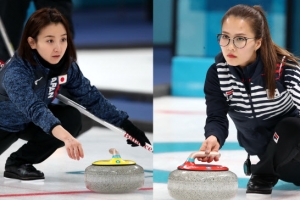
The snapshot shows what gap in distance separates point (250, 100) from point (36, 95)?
2.44ft

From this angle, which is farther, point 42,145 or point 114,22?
point 114,22

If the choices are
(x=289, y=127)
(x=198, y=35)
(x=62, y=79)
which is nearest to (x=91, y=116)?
(x=62, y=79)

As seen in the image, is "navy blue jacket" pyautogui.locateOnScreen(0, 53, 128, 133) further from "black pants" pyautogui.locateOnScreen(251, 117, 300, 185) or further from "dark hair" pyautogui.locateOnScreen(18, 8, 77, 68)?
"black pants" pyautogui.locateOnScreen(251, 117, 300, 185)

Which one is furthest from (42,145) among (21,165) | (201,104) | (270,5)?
(270,5)

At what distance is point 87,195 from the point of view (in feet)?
8.43

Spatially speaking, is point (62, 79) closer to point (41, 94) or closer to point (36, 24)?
point (41, 94)

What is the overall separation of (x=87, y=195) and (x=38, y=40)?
598 millimetres

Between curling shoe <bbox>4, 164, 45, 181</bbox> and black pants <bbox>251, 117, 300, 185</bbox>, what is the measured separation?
2.66 ft

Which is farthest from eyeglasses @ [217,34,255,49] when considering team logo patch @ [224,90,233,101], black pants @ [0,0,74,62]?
black pants @ [0,0,74,62]

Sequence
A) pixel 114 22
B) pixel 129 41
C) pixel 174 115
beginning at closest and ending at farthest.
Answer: pixel 174 115, pixel 129 41, pixel 114 22

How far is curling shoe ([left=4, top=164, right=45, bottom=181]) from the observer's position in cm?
285

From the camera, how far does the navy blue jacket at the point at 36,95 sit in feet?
8.48

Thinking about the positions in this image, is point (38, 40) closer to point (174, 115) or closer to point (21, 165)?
point (21, 165)

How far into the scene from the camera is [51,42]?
2.73 metres
